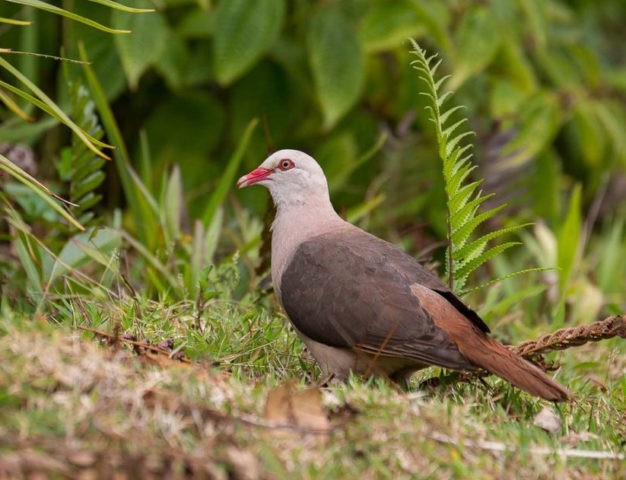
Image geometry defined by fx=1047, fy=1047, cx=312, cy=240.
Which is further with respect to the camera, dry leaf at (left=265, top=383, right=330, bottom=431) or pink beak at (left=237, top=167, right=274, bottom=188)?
pink beak at (left=237, top=167, right=274, bottom=188)

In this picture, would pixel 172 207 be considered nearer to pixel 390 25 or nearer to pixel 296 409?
pixel 390 25

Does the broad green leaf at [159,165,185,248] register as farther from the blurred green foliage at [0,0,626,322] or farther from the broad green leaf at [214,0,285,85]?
the broad green leaf at [214,0,285,85]

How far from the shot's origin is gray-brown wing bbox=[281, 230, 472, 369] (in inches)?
139

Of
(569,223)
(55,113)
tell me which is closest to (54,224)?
(55,113)

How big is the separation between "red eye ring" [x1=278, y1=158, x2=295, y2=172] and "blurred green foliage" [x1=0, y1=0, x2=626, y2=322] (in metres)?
0.90

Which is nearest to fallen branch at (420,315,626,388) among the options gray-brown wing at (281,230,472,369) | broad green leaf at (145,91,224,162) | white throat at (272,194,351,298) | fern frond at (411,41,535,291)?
gray-brown wing at (281,230,472,369)

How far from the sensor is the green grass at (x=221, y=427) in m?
2.51

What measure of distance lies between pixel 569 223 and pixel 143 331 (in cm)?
292

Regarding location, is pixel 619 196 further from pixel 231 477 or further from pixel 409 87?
pixel 231 477

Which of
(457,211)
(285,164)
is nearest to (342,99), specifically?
(285,164)

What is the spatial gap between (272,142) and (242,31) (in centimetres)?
82

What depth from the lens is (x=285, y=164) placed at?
4551 millimetres

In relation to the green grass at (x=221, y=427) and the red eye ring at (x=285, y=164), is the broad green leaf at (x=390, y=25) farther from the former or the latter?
the green grass at (x=221, y=427)

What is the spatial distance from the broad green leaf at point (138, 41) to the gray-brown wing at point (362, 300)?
1837 mm
